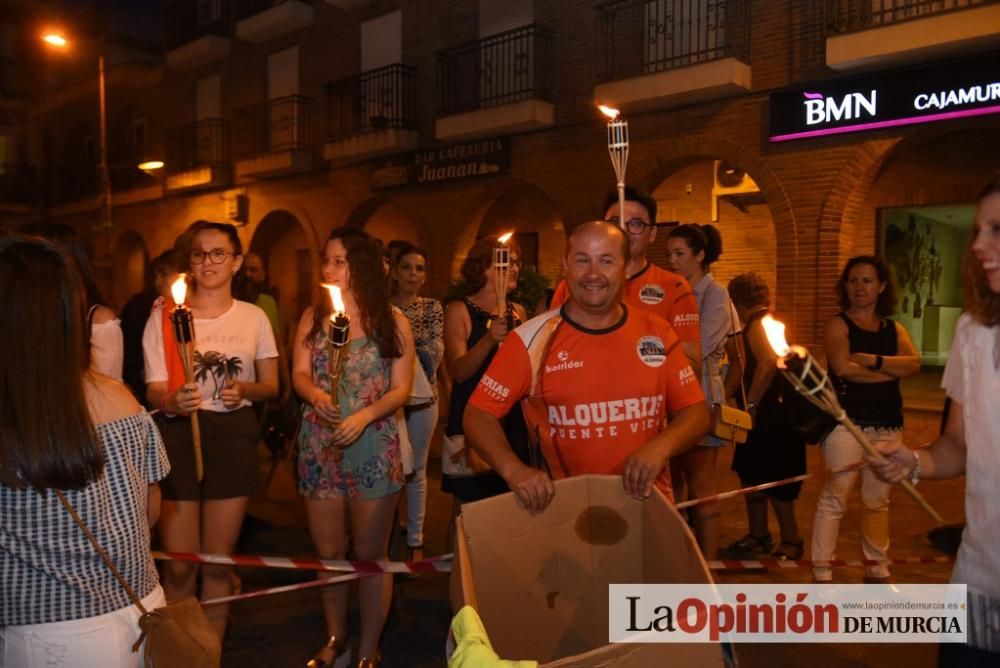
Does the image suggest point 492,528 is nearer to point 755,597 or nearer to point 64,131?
point 755,597

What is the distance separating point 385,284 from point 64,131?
2955 centimetres

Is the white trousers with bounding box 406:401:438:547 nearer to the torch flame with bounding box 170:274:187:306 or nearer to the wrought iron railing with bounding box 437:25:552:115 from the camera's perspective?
the torch flame with bounding box 170:274:187:306

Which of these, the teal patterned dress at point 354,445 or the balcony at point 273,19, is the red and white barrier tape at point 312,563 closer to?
the teal patterned dress at point 354,445

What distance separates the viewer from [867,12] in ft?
33.2

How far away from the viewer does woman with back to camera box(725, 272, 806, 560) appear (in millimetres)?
5785

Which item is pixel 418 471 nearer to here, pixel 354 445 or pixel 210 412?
pixel 354 445

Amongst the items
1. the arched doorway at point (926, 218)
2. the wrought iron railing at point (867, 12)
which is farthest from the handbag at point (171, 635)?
the wrought iron railing at point (867, 12)

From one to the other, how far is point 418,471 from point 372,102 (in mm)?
12618

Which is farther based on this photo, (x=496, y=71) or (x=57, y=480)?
(x=496, y=71)

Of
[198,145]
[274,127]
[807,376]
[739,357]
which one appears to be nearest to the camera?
[807,376]

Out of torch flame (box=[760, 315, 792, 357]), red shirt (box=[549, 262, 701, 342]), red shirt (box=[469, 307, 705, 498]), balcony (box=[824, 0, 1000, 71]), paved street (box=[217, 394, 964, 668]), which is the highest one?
balcony (box=[824, 0, 1000, 71])

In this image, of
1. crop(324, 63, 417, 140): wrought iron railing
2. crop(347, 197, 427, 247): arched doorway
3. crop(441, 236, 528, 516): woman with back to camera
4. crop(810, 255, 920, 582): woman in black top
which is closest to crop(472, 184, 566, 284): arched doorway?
crop(347, 197, 427, 247): arched doorway

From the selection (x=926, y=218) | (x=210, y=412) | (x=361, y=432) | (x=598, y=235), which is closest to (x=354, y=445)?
(x=361, y=432)

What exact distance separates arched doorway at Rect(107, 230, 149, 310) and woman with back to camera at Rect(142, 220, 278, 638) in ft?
72.4
